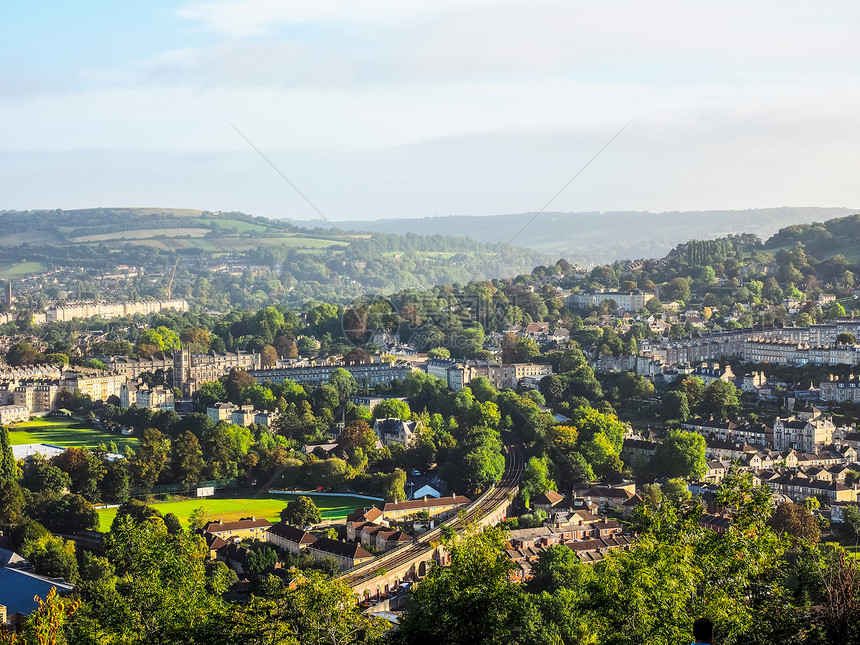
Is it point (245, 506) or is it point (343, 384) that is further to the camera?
point (343, 384)

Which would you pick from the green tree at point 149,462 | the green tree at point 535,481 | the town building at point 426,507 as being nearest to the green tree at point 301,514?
the town building at point 426,507

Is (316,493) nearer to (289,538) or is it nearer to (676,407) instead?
(289,538)


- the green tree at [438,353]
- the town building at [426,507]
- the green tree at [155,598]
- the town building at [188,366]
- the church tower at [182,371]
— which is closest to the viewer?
the green tree at [155,598]

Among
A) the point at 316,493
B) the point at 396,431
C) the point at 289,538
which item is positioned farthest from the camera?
the point at 396,431

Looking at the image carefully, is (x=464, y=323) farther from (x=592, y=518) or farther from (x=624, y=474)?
(x=592, y=518)

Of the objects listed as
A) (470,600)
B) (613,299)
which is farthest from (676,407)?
(470,600)

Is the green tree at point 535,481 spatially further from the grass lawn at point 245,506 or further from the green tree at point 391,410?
the green tree at point 391,410

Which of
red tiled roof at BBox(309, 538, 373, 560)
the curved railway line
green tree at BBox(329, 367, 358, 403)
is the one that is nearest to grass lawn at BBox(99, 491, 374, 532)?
the curved railway line

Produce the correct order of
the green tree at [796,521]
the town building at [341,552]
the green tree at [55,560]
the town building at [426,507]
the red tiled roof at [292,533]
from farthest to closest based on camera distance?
the town building at [426,507] → the red tiled roof at [292,533] → the green tree at [796,521] → the town building at [341,552] → the green tree at [55,560]
